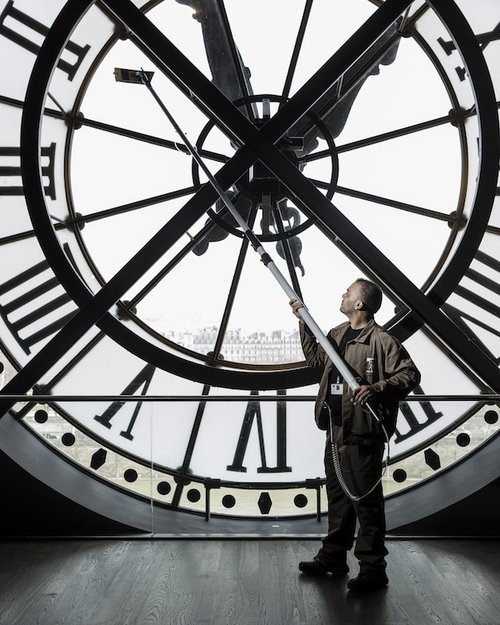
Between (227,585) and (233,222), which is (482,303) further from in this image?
A: (227,585)

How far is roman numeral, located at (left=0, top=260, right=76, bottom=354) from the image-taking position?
432 centimetres


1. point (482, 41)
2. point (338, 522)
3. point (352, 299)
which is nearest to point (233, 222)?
point (352, 299)

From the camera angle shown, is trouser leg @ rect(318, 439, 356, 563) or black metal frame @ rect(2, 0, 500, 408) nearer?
trouser leg @ rect(318, 439, 356, 563)

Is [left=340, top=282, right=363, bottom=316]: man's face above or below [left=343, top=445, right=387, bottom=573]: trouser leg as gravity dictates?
above

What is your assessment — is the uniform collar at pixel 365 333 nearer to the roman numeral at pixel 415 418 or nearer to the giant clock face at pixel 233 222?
the giant clock face at pixel 233 222

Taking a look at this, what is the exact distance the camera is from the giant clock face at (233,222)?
3428 millimetres

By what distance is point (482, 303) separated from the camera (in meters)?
4.32

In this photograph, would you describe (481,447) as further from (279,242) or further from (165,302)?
(165,302)

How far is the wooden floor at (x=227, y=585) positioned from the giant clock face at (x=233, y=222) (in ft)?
1.07

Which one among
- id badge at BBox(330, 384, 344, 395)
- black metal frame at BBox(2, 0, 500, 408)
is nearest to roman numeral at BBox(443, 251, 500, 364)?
black metal frame at BBox(2, 0, 500, 408)

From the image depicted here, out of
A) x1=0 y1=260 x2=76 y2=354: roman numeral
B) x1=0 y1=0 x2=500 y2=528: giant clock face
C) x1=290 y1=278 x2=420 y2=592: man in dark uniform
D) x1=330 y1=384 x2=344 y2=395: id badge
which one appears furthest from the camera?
x1=0 y1=260 x2=76 y2=354: roman numeral

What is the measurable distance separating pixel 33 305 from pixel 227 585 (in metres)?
2.22

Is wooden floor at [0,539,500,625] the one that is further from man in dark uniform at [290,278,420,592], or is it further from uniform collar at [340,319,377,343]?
uniform collar at [340,319,377,343]

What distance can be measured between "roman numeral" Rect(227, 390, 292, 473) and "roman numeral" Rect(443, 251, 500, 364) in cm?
141
